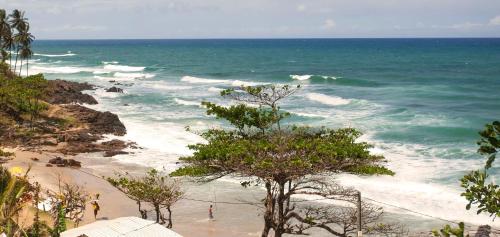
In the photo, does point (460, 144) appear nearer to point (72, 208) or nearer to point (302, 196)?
point (302, 196)

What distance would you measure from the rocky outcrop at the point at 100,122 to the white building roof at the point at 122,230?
2284 centimetres

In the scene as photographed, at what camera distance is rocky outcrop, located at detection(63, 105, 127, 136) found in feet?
118

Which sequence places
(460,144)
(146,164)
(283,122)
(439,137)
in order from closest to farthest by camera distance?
(146,164) → (460,144) → (439,137) → (283,122)

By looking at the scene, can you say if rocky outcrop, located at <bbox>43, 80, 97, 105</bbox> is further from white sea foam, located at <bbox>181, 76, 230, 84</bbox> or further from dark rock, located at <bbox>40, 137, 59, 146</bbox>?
white sea foam, located at <bbox>181, 76, 230, 84</bbox>

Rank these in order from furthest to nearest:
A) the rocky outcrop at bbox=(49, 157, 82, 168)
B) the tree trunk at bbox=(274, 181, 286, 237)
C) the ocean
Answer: the rocky outcrop at bbox=(49, 157, 82, 168) < the ocean < the tree trunk at bbox=(274, 181, 286, 237)

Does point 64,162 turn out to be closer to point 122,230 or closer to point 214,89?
point 122,230

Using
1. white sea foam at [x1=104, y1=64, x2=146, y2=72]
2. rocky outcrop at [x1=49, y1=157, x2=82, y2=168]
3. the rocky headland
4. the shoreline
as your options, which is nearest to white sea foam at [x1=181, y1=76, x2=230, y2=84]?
white sea foam at [x1=104, y1=64, x2=146, y2=72]

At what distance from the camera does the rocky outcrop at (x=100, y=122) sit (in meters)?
36.0

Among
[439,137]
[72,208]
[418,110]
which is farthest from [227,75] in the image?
[72,208]

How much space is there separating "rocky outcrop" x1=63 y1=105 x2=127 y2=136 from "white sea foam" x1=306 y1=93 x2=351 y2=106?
21089mm

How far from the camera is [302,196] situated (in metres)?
23.4

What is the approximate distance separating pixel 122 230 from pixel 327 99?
40891 mm

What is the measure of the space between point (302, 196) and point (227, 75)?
57868 millimetres

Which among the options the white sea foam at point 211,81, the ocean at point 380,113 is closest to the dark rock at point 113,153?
the ocean at point 380,113
